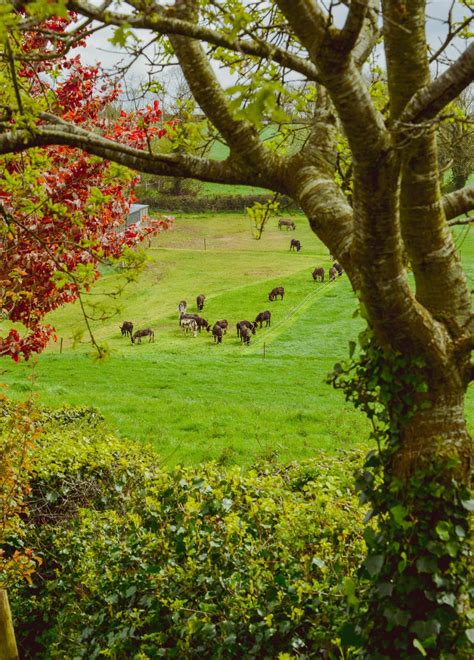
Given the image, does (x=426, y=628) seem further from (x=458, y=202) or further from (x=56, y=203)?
(x=56, y=203)

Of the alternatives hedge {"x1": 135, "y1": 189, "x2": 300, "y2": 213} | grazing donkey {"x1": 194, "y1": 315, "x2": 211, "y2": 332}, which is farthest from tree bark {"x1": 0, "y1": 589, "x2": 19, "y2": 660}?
hedge {"x1": 135, "y1": 189, "x2": 300, "y2": 213}

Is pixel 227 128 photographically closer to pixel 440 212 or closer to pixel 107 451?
pixel 440 212

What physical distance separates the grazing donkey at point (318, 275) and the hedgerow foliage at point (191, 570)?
3312cm

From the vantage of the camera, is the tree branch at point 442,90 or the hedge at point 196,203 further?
the hedge at point 196,203

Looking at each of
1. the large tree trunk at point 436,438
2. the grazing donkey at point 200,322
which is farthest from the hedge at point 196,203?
the large tree trunk at point 436,438

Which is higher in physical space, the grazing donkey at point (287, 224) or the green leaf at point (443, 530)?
the grazing donkey at point (287, 224)

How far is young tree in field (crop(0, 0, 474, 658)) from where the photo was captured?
11.4ft

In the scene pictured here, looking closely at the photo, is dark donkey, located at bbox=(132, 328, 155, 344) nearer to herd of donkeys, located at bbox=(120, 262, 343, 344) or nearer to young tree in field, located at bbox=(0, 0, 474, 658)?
herd of donkeys, located at bbox=(120, 262, 343, 344)

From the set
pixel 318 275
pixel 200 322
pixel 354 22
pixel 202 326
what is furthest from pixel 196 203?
pixel 354 22

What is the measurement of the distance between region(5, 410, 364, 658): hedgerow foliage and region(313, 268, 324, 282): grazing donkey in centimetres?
3312

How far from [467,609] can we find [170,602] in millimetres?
2554

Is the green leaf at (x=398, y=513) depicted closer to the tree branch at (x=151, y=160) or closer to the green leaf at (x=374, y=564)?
the green leaf at (x=374, y=564)

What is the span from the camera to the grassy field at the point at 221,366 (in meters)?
14.4

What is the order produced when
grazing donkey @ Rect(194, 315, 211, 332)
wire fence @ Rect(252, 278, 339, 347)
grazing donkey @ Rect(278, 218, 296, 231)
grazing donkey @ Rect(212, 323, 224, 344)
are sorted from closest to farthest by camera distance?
1. grazing donkey @ Rect(212, 323, 224, 344)
2. wire fence @ Rect(252, 278, 339, 347)
3. grazing donkey @ Rect(194, 315, 211, 332)
4. grazing donkey @ Rect(278, 218, 296, 231)
